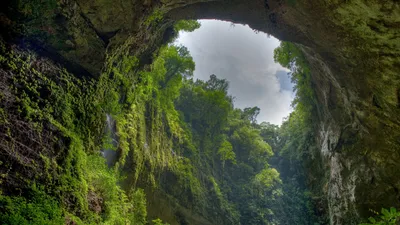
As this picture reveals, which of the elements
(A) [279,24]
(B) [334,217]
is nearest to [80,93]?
(A) [279,24]

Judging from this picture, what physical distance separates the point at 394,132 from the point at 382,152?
994mm

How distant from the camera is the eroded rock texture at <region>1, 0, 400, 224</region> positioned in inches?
313

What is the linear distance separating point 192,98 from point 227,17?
56.9ft

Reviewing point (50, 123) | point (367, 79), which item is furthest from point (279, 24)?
point (50, 123)

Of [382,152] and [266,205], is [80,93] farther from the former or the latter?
[266,205]

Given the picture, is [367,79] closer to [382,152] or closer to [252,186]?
[382,152]

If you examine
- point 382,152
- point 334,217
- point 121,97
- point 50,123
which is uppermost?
point 121,97

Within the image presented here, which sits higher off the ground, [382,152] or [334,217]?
[382,152]

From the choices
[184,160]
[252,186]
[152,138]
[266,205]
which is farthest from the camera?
[252,186]

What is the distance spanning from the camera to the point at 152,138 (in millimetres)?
14438

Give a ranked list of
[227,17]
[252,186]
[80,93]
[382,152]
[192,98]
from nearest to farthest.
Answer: [80,93]
[382,152]
[227,17]
[252,186]
[192,98]

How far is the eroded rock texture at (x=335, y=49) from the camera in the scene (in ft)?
26.1

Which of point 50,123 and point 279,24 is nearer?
point 50,123

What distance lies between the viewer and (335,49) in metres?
10.1
